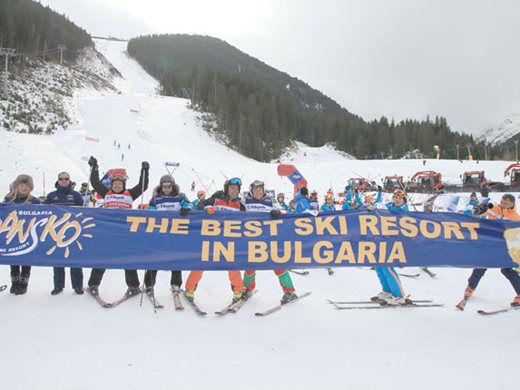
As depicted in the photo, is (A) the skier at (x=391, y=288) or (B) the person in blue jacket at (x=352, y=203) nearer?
(A) the skier at (x=391, y=288)

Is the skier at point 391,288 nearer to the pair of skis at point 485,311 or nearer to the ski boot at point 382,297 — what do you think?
the ski boot at point 382,297

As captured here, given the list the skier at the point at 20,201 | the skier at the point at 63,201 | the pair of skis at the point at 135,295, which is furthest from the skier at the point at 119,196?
the skier at the point at 20,201

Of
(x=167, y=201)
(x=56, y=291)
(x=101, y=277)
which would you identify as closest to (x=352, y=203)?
(x=167, y=201)

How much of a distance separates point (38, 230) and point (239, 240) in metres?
2.76

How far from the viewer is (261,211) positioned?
4.90 metres

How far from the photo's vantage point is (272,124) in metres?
65.8

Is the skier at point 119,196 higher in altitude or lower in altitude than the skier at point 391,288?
higher

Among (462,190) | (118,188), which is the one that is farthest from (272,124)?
(118,188)

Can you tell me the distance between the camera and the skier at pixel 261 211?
4.80m

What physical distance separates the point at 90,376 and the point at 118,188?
2.85 m

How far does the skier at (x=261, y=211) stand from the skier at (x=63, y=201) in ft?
7.86

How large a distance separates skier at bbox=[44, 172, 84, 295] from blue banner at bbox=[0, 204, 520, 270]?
0.36 metres

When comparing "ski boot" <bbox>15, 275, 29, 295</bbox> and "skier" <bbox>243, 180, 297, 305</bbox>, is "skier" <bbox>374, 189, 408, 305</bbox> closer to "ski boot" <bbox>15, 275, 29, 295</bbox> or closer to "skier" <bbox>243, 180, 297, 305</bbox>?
"skier" <bbox>243, 180, 297, 305</bbox>

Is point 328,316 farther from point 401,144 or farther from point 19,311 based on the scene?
point 401,144
